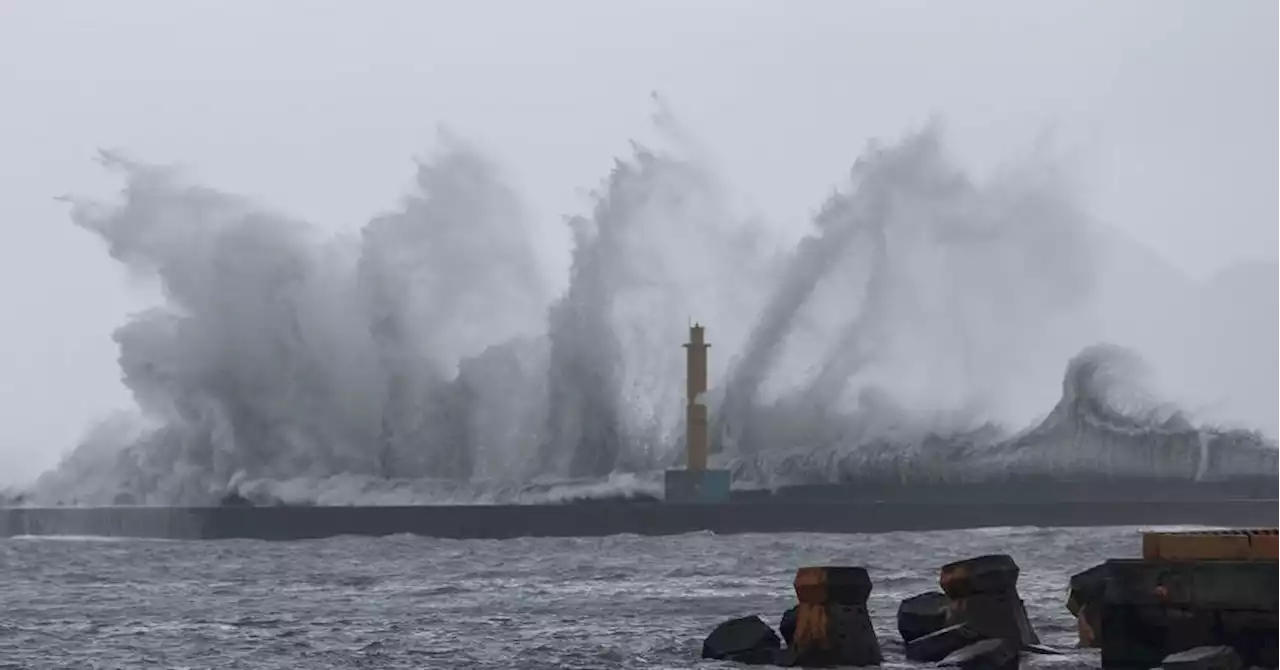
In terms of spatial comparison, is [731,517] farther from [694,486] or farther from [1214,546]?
[1214,546]

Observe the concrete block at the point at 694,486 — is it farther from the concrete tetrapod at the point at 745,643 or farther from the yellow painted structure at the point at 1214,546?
the yellow painted structure at the point at 1214,546

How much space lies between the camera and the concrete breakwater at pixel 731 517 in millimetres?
45719

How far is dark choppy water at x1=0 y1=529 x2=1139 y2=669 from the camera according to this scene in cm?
1862

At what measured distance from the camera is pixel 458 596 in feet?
85.5

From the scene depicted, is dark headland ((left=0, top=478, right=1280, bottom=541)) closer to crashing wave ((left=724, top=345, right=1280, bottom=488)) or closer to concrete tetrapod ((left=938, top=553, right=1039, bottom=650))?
crashing wave ((left=724, top=345, right=1280, bottom=488))

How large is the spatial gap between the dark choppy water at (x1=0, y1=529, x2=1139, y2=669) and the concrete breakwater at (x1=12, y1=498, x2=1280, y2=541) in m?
2.59

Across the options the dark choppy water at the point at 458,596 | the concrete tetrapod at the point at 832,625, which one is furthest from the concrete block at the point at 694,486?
the concrete tetrapod at the point at 832,625

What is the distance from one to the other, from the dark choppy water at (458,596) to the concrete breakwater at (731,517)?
2587mm

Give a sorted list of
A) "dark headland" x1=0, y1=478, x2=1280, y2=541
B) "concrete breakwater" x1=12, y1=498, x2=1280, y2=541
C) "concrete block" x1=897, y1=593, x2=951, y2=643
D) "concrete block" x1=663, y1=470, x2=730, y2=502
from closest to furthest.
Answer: "concrete block" x1=897, y1=593, x2=951, y2=643 → "concrete breakwater" x1=12, y1=498, x2=1280, y2=541 → "dark headland" x1=0, y1=478, x2=1280, y2=541 → "concrete block" x1=663, y1=470, x2=730, y2=502

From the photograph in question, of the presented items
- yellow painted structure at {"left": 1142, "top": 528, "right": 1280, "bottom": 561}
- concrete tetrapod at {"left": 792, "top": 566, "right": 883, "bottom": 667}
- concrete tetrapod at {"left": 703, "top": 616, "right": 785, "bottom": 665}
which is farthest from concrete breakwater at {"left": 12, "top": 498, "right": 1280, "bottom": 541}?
yellow painted structure at {"left": 1142, "top": 528, "right": 1280, "bottom": 561}

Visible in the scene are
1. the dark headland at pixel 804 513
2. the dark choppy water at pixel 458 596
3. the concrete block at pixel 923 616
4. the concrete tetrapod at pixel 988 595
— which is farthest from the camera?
the dark headland at pixel 804 513

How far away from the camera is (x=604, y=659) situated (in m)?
17.5

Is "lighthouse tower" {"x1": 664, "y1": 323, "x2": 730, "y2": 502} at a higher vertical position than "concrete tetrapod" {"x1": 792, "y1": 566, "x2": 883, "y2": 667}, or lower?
higher

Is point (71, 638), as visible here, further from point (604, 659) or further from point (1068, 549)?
point (1068, 549)
